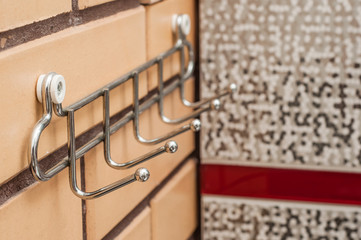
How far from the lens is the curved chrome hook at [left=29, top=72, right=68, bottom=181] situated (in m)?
0.43

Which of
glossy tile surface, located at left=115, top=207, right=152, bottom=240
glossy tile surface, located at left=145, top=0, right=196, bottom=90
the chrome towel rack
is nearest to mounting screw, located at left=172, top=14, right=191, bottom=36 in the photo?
glossy tile surface, located at left=145, top=0, right=196, bottom=90

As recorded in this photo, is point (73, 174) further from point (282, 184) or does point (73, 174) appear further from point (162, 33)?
point (282, 184)

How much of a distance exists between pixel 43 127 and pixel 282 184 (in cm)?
54

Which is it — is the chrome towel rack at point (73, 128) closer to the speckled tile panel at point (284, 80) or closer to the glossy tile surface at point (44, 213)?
the glossy tile surface at point (44, 213)

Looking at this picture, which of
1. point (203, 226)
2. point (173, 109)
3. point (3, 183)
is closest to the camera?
point (3, 183)

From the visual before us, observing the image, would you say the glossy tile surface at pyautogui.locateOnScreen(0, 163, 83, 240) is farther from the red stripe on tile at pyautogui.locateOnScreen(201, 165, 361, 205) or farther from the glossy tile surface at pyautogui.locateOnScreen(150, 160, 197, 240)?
the red stripe on tile at pyautogui.locateOnScreen(201, 165, 361, 205)

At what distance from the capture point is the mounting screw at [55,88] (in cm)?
45

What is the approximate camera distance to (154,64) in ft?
2.20

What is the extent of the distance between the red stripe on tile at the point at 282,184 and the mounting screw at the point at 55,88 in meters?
0.49

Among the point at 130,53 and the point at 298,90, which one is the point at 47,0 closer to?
the point at 130,53

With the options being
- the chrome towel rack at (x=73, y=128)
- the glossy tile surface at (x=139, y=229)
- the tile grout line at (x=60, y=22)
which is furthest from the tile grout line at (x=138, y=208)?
the tile grout line at (x=60, y=22)

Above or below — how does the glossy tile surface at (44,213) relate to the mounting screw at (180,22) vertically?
below

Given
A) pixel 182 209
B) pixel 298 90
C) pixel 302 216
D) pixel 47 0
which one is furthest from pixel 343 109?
pixel 47 0

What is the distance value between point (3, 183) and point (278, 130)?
1.77 ft
